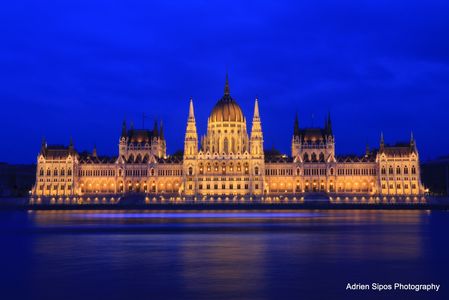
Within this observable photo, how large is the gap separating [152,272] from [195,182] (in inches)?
4875

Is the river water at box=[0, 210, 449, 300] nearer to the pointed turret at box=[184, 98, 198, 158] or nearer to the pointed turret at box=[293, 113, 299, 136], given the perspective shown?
the pointed turret at box=[184, 98, 198, 158]

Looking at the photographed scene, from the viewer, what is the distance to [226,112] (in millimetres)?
165875

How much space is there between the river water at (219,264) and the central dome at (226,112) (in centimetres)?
11264

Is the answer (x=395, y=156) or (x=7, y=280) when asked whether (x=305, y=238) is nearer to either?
(x=7, y=280)

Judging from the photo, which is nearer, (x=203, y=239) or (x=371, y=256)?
(x=371, y=256)

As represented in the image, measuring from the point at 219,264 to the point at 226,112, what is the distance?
133m

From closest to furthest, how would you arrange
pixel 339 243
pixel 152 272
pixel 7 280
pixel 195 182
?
1. pixel 7 280
2. pixel 152 272
3. pixel 339 243
4. pixel 195 182

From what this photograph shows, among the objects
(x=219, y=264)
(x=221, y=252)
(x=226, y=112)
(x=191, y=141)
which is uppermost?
(x=226, y=112)

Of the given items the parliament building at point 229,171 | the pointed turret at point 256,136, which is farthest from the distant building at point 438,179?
the pointed turret at point 256,136

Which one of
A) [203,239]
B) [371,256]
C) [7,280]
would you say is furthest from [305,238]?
[7,280]

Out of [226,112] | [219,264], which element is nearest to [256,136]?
[226,112]

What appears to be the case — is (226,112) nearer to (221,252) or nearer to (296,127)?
(296,127)

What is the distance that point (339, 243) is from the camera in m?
44.1

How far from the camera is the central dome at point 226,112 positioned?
165250 mm
